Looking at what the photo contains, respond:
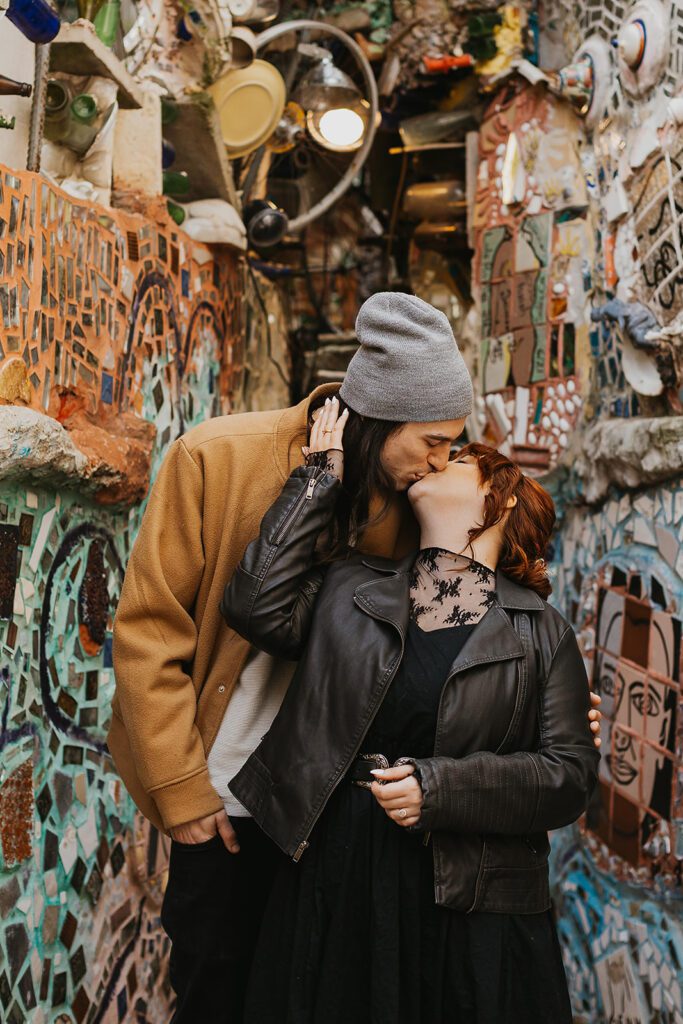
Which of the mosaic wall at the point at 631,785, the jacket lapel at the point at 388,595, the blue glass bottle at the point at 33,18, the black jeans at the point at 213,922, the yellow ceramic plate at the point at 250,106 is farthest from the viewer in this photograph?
the yellow ceramic plate at the point at 250,106

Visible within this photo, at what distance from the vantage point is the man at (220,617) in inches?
94.0

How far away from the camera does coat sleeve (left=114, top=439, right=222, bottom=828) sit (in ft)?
7.89

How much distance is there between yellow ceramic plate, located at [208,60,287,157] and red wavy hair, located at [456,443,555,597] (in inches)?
135

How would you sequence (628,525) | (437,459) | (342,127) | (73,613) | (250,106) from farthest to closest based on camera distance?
1. (342,127)
2. (250,106)
3. (628,525)
4. (73,613)
5. (437,459)

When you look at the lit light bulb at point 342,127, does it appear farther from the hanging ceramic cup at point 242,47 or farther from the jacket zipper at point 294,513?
the jacket zipper at point 294,513

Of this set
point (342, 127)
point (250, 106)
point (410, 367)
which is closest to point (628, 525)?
point (410, 367)

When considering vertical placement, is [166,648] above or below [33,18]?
below

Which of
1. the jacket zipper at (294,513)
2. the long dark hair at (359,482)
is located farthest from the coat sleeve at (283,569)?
the long dark hair at (359,482)

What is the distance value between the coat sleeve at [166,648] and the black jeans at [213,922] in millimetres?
143

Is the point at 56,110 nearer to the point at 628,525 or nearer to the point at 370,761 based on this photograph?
the point at 370,761

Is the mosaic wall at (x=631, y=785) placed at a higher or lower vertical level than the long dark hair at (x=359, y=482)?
lower

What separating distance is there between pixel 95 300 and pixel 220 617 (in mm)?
1323

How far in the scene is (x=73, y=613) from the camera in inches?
126

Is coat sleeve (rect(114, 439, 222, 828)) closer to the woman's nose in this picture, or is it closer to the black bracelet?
the black bracelet
